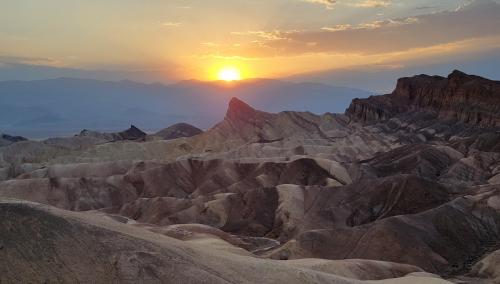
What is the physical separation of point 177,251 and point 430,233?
42.2 metres

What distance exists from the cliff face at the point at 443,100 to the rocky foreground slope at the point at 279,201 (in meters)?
0.50

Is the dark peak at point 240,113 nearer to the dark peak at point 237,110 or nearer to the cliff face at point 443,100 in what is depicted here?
the dark peak at point 237,110

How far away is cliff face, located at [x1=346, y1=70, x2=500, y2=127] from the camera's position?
136 meters

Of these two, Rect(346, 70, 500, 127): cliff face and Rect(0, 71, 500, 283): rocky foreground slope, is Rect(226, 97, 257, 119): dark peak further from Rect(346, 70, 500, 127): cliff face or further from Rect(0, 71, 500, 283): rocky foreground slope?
Rect(346, 70, 500, 127): cliff face

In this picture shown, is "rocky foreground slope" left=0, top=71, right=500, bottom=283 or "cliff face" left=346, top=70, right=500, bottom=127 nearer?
"rocky foreground slope" left=0, top=71, right=500, bottom=283

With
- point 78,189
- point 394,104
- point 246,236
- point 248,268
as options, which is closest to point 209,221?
point 246,236

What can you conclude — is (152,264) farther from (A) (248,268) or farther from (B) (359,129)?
(B) (359,129)

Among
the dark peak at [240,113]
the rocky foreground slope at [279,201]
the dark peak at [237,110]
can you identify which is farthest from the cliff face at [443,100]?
the dark peak at [237,110]

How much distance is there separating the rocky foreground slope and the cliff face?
0.50 m

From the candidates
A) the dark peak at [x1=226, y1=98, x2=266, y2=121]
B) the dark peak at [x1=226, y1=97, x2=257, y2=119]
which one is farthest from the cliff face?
the dark peak at [x1=226, y1=97, x2=257, y2=119]

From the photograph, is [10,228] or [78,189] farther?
[78,189]

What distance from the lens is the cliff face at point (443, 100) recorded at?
136 metres

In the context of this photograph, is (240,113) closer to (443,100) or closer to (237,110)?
(237,110)

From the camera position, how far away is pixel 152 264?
26656 mm
